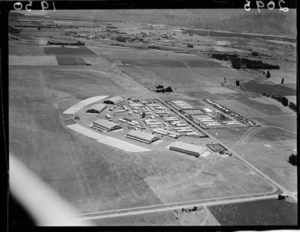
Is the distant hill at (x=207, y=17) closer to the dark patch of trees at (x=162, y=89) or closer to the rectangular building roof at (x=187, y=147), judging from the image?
the rectangular building roof at (x=187, y=147)

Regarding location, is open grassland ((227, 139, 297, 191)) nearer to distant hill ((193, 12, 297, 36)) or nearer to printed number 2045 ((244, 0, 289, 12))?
distant hill ((193, 12, 297, 36))

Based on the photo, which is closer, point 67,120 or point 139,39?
point 139,39

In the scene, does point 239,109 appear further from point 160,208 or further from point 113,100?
point 160,208

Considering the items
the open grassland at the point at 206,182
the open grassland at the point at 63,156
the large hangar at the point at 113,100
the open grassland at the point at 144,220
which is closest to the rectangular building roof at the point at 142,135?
the open grassland at the point at 63,156

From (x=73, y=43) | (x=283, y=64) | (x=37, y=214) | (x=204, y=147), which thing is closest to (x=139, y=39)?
(x=73, y=43)

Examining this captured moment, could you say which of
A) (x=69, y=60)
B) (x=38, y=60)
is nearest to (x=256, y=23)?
(x=69, y=60)

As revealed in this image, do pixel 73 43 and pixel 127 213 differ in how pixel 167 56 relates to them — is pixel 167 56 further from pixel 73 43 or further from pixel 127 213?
pixel 127 213
